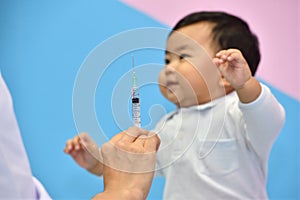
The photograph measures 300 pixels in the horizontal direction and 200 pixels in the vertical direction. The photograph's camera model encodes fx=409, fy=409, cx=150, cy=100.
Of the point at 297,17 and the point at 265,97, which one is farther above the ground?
the point at 297,17

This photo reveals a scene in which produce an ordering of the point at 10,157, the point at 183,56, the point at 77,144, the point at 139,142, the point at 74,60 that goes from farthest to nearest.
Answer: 1. the point at 74,60
2. the point at 183,56
3. the point at 77,144
4. the point at 139,142
5. the point at 10,157

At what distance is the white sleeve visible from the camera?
63 centimetres

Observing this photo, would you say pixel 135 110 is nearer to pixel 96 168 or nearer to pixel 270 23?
pixel 96 168

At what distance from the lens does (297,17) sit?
3.34 ft

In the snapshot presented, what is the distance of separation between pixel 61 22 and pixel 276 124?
1.87 ft

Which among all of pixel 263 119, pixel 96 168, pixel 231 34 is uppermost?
pixel 231 34

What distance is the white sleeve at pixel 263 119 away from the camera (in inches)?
24.8

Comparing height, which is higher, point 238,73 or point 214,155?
point 238,73

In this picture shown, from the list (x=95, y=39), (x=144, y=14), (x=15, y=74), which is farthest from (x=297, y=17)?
(x=15, y=74)

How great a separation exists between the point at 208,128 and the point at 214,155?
51mm

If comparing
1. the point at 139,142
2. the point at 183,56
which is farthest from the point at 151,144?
the point at 183,56

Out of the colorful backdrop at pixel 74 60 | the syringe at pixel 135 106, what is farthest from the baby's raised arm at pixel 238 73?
the colorful backdrop at pixel 74 60

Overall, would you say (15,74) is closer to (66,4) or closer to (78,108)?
(66,4)

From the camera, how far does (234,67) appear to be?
590 mm
